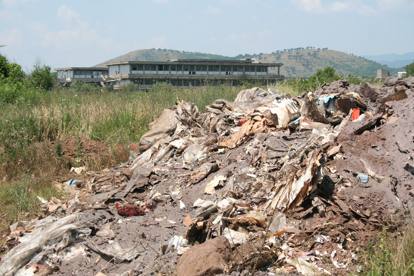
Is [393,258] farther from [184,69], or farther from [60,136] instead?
[184,69]

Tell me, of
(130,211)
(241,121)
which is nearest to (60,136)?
(241,121)

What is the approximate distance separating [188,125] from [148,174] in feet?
6.79

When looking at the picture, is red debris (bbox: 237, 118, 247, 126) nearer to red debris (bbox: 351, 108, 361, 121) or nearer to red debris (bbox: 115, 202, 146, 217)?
red debris (bbox: 351, 108, 361, 121)

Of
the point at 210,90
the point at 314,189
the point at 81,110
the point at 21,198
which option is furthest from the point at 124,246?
the point at 210,90

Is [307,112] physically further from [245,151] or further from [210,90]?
[210,90]

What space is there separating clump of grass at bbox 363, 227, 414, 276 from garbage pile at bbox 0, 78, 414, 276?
25cm

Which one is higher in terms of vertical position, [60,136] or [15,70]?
[15,70]

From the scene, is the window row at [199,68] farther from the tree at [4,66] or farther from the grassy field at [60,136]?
the grassy field at [60,136]

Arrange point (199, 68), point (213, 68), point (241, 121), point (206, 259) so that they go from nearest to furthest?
point (206, 259), point (241, 121), point (213, 68), point (199, 68)

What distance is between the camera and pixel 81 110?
1103 cm

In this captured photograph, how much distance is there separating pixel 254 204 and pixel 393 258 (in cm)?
177

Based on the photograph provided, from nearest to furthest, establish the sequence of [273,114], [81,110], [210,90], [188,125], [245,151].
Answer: [245,151], [273,114], [188,125], [81,110], [210,90]

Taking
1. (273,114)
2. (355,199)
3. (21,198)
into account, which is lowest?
(21,198)

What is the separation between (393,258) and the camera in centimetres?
335
